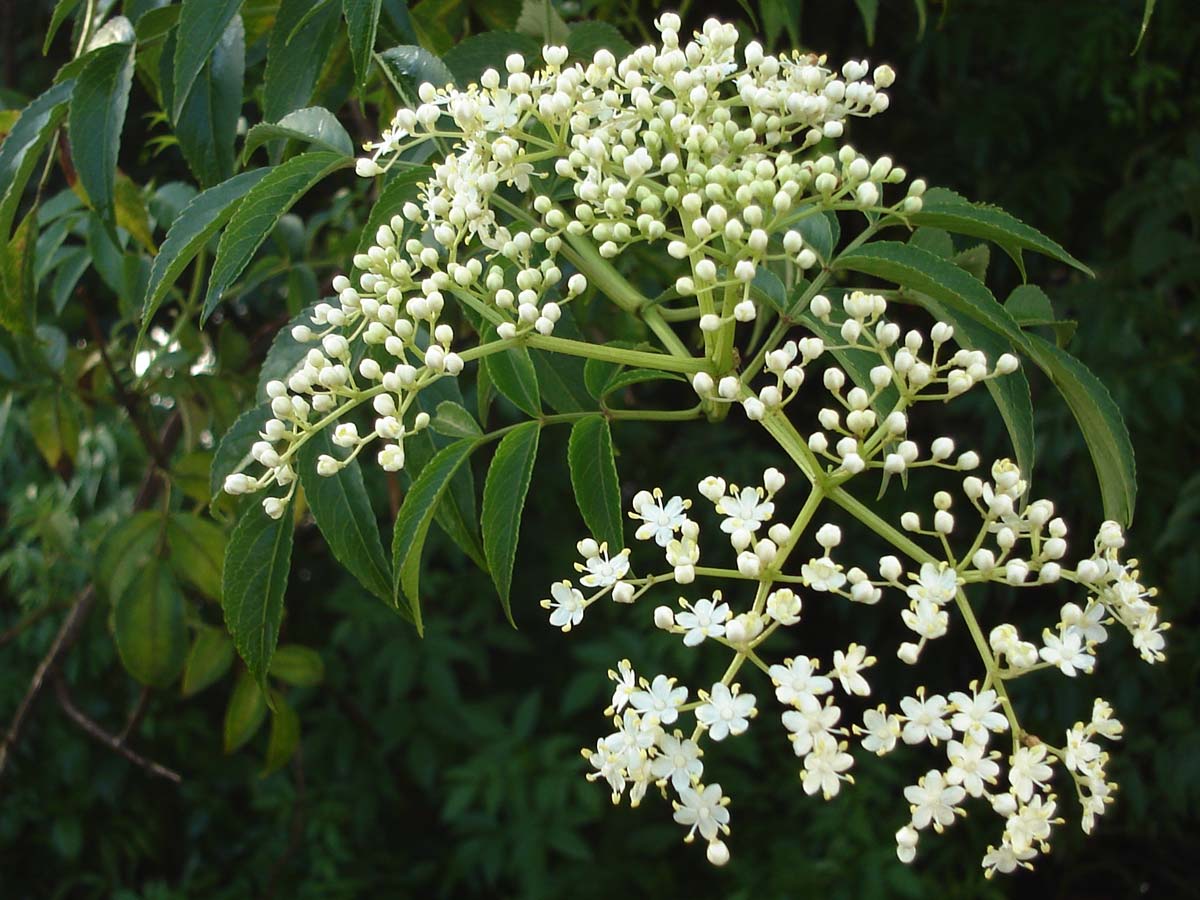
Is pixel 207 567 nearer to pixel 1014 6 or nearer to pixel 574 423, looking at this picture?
pixel 574 423

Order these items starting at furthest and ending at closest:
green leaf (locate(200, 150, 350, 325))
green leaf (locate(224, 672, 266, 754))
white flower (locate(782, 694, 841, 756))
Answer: green leaf (locate(224, 672, 266, 754)), green leaf (locate(200, 150, 350, 325)), white flower (locate(782, 694, 841, 756))

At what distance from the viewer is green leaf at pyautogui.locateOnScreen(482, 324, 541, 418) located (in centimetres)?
93

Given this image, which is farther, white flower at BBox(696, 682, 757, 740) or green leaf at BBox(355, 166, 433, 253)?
green leaf at BBox(355, 166, 433, 253)

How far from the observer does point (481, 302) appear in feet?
2.86

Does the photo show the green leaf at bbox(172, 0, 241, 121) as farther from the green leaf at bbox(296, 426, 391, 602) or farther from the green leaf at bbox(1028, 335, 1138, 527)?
the green leaf at bbox(1028, 335, 1138, 527)

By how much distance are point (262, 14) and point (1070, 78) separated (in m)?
2.10

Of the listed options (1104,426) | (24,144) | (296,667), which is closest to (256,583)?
(24,144)

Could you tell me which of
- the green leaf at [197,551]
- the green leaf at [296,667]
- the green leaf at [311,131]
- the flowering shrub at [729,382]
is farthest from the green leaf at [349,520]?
the green leaf at [296,667]

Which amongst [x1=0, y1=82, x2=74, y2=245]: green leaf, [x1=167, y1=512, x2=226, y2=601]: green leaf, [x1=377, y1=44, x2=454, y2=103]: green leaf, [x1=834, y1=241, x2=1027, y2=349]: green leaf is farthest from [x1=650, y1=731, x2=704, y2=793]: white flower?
[x1=167, y1=512, x2=226, y2=601]: green leaf

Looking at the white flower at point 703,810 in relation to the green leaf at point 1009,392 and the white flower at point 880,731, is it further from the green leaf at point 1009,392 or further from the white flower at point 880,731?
the green leaf at point 1009,392

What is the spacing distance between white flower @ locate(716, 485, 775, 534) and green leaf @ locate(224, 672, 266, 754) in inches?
43.9

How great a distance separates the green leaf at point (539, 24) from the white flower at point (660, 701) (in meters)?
0.70

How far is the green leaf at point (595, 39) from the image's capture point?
111 cm

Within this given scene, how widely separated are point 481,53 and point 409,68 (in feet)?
0.37
